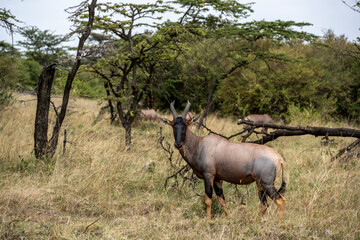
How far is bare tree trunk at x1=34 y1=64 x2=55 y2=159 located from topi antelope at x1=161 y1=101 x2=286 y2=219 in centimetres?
335

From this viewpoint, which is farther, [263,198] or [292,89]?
[292,89]

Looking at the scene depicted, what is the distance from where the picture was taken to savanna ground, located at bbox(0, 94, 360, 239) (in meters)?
4.65

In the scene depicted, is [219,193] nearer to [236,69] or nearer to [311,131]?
[311,131]

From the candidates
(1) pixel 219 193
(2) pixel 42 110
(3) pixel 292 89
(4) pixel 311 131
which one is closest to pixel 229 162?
(1) pixel 219 193

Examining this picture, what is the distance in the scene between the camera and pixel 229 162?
505cm

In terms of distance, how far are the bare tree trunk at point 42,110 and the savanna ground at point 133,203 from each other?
0.33 meters

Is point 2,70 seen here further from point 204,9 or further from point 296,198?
point 296,198

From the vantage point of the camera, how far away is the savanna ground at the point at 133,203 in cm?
465

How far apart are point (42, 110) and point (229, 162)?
14.1 feet

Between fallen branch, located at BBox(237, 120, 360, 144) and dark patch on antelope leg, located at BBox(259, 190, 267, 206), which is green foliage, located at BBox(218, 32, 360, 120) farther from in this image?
dark patch on antelope leg, located at BBox(259, 190, 267, 206)

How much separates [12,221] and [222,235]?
9.10 feet

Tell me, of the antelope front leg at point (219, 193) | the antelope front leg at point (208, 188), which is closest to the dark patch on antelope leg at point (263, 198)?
the antelope front leg at point (219, 193)

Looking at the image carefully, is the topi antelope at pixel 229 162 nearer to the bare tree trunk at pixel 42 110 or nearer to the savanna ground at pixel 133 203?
the savanna ground at pixel 133 203

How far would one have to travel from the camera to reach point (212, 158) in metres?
5.18
